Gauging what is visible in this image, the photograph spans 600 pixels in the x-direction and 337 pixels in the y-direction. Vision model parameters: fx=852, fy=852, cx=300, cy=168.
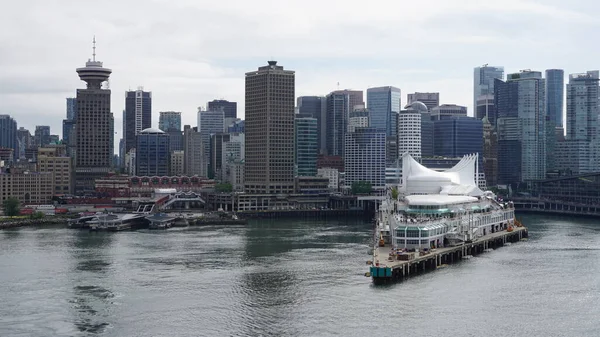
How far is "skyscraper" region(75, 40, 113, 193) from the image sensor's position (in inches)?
7402

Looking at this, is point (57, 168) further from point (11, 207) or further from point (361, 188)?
point (361, 188)

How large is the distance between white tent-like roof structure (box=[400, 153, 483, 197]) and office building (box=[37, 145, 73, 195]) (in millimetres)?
79122

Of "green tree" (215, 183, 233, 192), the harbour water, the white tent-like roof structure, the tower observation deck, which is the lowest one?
the harbour water

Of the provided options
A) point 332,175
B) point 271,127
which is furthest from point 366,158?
point 271,127

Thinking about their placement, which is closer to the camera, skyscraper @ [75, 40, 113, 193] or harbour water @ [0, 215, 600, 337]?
harbour water @ [0, 215, 600, 337]

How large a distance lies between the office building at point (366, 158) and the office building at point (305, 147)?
11409mm

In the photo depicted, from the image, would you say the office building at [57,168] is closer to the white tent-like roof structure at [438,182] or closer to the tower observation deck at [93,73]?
the tower observation deck at [93,73]

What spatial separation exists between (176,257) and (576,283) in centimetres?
3330

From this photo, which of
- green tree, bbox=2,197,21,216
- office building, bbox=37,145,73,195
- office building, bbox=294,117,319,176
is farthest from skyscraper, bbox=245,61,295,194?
green tree, bbox=2,197,21,216

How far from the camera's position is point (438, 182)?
349 feet

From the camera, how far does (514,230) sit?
93.0m

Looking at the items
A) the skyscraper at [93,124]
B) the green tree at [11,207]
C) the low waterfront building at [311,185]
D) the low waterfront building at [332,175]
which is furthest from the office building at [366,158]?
the green tree at [11,207]

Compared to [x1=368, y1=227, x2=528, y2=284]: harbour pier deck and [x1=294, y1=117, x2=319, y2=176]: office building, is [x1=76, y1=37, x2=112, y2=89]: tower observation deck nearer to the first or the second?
[x1=294, y1=117, x2=319, y2=176]: office building

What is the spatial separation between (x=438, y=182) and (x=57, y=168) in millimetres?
88260
